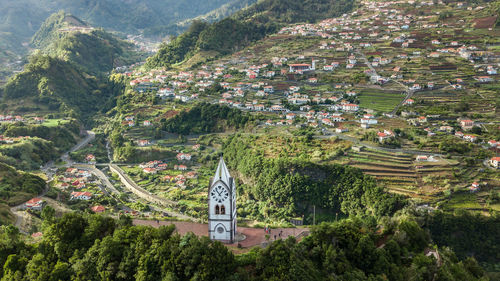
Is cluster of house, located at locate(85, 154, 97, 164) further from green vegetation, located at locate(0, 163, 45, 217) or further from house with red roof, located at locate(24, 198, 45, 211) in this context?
house with red roof, located at locate(24, 198, 45, 211)

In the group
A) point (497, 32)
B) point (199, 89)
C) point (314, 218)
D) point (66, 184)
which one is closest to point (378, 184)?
point (314, 218)

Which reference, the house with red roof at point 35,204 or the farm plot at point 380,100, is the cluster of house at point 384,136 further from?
the house with red roof at point 35,204

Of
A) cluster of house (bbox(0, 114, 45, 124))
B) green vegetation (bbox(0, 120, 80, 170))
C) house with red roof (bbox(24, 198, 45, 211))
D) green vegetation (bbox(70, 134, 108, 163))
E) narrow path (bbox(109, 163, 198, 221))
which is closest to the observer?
house with red roof (bbox(24, 198, 45, 211))

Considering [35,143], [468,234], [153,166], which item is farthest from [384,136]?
[35,143]

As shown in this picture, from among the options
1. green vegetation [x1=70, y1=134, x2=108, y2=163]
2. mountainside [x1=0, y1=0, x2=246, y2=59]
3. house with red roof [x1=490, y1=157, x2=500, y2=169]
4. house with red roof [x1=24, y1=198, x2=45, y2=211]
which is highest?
mountainside [x1=0, y1=0, x2=246, y2=59]

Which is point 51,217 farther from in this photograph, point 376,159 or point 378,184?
point 376,159

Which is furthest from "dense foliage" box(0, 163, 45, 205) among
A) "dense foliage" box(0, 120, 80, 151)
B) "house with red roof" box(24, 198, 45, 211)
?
"dense foliage" box(0, 120, 80, 151)
